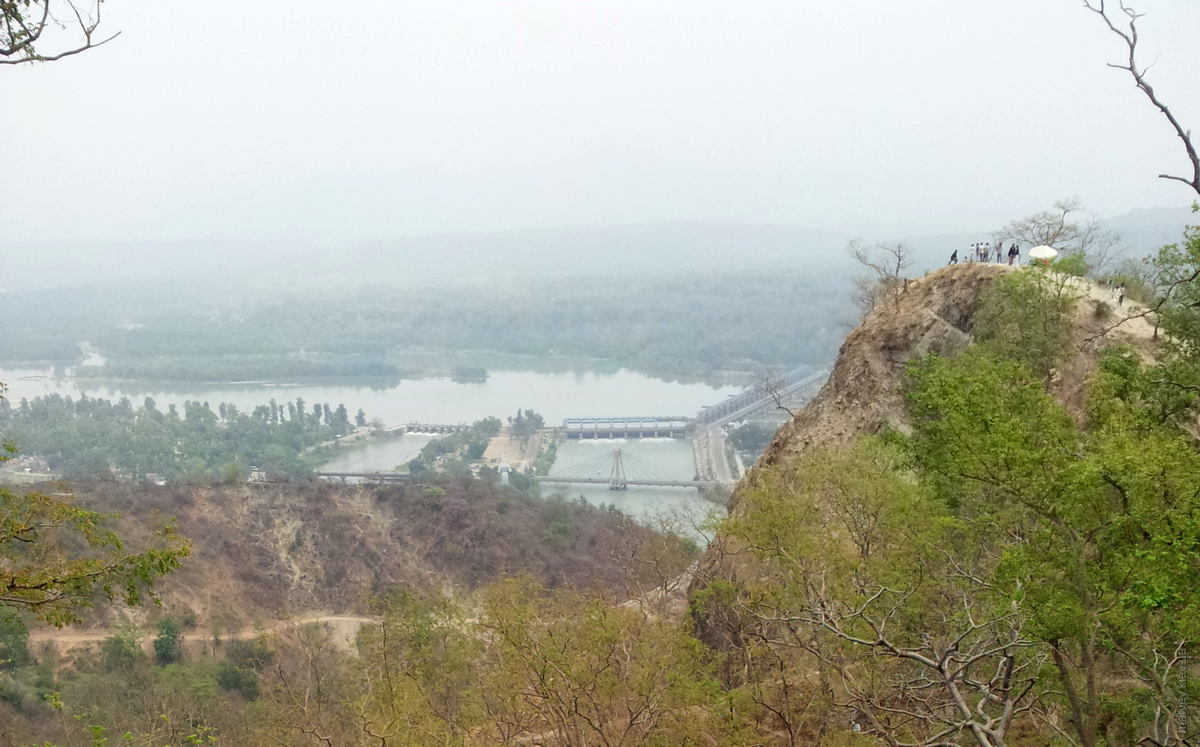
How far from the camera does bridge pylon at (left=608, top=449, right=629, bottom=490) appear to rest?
58.6 meters

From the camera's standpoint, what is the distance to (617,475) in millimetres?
62156

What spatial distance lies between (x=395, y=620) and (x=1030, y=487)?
12.3 metres

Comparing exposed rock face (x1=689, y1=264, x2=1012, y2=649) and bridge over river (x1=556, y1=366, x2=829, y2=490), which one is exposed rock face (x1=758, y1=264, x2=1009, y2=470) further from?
bridge over river (x1=556, y1=366, x2=829, y2=490)

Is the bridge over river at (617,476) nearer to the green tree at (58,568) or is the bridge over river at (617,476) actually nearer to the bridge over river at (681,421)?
the bridge over river at (681,421)

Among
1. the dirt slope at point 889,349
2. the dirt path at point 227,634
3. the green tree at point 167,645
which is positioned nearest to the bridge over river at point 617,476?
the dirt path at point 227,634

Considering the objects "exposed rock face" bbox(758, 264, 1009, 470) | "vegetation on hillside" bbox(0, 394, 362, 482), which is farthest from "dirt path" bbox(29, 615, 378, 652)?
"vegetation on hillside" bbox(0, 394, 362, 482)

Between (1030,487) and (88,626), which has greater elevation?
(1030,487)

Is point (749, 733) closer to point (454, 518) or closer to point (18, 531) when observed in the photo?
point (18, 531)

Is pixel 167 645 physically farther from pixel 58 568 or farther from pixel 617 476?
pixel 617 476

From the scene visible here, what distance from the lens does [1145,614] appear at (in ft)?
25.9

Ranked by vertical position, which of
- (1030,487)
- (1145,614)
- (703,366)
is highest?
(1030,487)

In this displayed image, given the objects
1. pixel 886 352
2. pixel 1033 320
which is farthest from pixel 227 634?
pixel 1033 320

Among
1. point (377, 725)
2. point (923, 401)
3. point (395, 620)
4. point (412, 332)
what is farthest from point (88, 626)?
point (412, 332)

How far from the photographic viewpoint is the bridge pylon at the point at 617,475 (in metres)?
58.6
